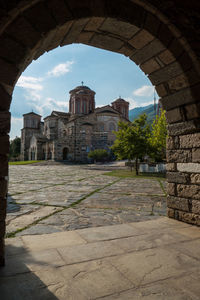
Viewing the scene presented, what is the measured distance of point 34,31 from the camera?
6.99 ft

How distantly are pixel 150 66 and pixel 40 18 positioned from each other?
2.01 m

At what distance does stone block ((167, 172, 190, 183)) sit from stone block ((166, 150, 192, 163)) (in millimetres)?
244

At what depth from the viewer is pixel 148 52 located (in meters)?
3.23

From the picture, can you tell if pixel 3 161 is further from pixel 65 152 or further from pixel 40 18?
pixel 65 152

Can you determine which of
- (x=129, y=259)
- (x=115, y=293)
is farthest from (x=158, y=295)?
(x=129, y=259)

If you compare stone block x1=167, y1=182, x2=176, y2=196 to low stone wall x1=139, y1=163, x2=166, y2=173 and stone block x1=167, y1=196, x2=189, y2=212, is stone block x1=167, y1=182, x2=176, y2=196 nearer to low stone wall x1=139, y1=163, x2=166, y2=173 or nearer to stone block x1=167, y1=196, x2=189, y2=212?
stone block x1=167, y1=196, x2=189, y2=212

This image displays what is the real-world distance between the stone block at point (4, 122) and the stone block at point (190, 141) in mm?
2857

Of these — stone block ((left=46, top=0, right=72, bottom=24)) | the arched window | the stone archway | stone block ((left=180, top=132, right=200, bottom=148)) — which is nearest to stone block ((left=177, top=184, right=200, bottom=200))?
the stone archway

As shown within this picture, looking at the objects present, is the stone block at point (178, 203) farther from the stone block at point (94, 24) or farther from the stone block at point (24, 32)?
the stone block at point (24, 32)

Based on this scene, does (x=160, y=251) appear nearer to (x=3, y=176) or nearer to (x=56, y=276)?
(x=56, y=276)

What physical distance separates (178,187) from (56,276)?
8.54 feet

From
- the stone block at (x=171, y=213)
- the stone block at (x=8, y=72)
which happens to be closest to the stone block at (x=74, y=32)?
the stone block at (x=8, y=72)

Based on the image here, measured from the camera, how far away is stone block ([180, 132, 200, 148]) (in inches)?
131

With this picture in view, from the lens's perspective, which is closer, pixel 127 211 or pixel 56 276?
pixel 56 276
